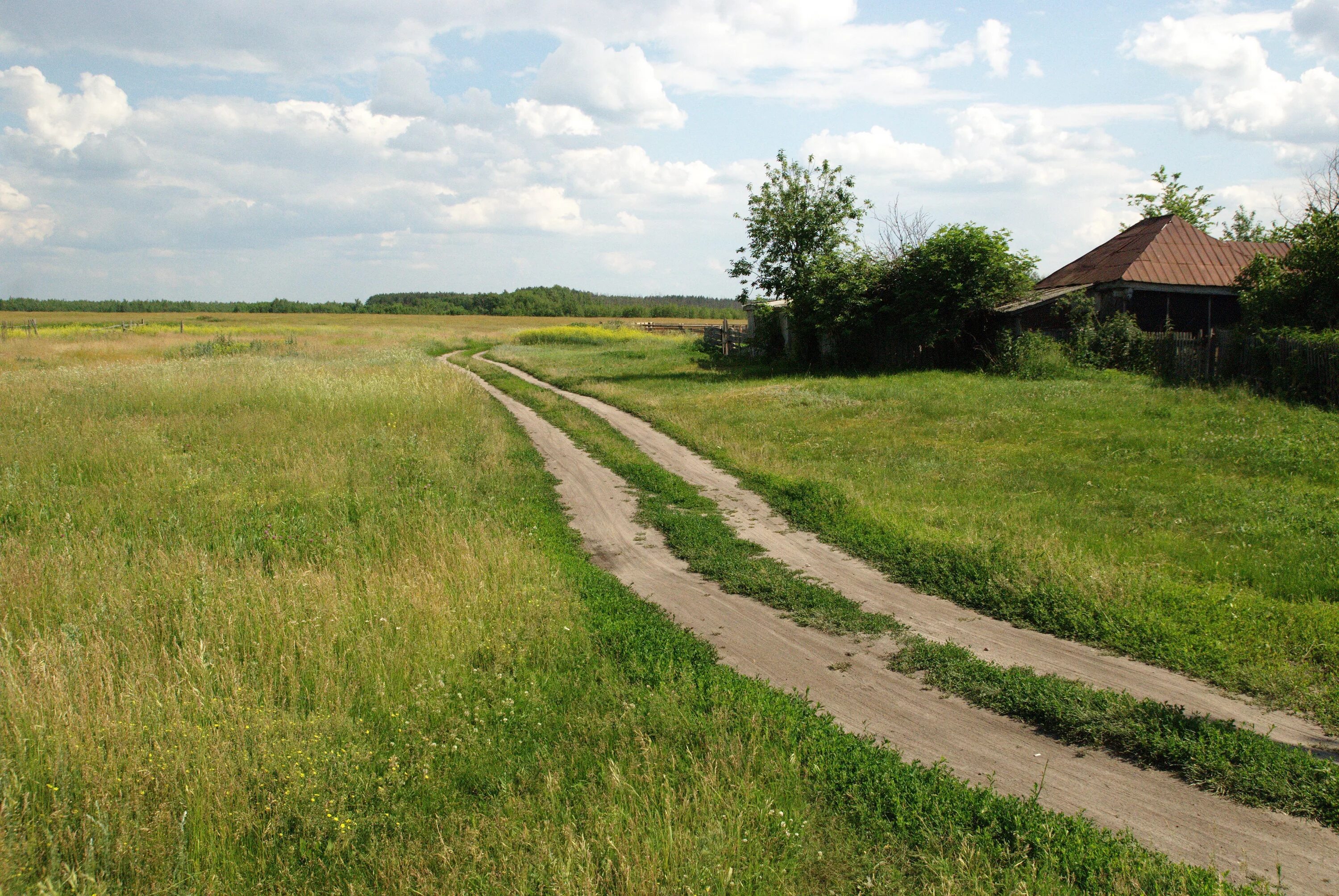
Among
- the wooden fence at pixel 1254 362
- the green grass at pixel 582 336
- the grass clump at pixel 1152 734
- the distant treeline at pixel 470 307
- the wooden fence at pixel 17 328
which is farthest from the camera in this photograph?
the distant treeline at pixel 470 307

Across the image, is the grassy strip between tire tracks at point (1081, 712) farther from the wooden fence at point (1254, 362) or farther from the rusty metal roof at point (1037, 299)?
the rusty metal roof at point (1037, 299)

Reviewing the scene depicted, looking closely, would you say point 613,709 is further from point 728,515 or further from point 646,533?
A: point 728,515

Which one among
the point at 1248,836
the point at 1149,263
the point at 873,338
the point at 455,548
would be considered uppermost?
Answer: the point at 1149,263

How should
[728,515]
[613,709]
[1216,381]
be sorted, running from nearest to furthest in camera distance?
[613,709] < [728,515] < [1216,381]

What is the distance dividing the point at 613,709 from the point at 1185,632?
461 centimetres

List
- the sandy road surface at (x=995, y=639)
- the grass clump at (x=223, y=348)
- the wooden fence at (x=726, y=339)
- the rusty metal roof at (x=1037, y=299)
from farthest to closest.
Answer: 1. the wooden fence at (x=726, y=339)
2. the grass clump at (x=223, y=348)
3. the rusty metal roof at (x=1037, y=299)
4. the sandy road surface at (x=995, y=639)

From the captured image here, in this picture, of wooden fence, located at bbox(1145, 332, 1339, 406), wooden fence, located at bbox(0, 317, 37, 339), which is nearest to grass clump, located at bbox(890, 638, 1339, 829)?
wooden fence, located at bbox(1145, 332, 1339, 406)

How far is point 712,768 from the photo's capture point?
438 cm

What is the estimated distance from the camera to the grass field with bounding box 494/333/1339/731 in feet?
20.9

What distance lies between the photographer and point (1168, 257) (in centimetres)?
2522

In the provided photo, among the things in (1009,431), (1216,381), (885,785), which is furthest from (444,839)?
(1216,381)

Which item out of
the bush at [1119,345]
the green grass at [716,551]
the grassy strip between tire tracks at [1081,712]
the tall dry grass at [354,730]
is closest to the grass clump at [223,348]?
the green grass at [716,551]

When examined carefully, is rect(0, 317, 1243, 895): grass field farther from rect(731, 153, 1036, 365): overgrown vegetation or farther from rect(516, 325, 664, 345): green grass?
rect(516, 325, 664, 345): green grass

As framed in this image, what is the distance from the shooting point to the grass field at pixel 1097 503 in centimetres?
638
